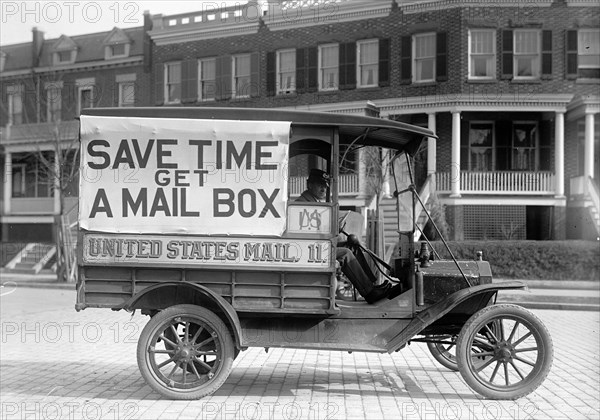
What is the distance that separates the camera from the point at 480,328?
6395mm

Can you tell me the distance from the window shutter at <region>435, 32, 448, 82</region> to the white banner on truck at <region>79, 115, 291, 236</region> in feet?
68.0

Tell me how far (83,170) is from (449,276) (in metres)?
3.61

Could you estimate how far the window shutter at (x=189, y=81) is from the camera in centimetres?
2983

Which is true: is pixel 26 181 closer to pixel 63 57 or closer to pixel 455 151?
pixel 63 57

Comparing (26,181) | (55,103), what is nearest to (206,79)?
(55,103)

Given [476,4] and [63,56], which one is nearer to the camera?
[476,4]

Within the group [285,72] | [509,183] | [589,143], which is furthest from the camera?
[285,72]

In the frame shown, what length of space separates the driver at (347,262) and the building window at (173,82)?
24535 millimetres

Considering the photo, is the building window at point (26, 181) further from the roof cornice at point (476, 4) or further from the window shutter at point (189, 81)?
the roof cornice at point (476, 4)

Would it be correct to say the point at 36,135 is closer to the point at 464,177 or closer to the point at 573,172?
the point at 464,177

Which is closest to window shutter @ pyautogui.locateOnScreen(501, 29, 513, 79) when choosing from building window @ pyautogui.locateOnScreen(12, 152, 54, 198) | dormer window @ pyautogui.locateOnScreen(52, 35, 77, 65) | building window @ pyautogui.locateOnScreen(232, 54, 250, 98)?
building window @ pyautogui.locateOnScreen(232, 54, 250, 98)

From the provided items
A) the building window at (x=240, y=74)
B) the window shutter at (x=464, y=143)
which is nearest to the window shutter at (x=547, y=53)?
the window shutter at (x=464, y=143)

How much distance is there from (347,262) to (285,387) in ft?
4.68

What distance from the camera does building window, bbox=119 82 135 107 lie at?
104 ft
